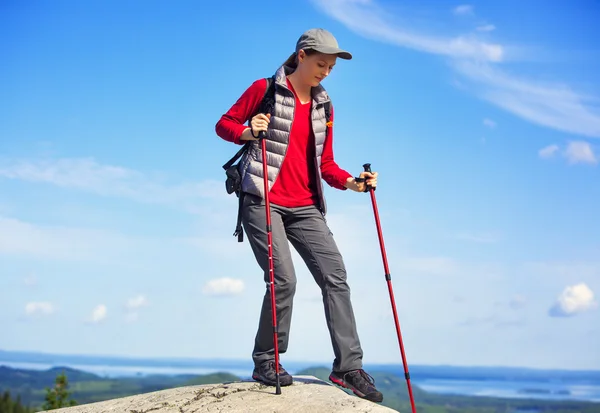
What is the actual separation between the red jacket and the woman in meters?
0.01

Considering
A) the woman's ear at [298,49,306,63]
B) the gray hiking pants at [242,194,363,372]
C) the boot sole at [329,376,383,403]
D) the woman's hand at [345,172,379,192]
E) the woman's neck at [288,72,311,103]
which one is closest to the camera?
the boot sole at [329,376,383,403]

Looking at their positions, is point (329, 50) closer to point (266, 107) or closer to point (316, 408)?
point (266, 107)

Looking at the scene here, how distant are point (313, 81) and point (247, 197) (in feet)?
4.77

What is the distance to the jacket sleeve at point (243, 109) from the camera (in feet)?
24.3

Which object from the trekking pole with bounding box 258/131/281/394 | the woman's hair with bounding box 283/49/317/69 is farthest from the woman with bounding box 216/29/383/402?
the trekking pole with bounding box 258/131/281/394

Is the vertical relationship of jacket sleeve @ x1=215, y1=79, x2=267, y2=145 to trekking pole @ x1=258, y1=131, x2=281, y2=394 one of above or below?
above

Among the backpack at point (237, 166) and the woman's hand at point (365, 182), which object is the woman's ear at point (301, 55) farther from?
the woman's hand at point (365, 182)

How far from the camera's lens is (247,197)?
7.48m

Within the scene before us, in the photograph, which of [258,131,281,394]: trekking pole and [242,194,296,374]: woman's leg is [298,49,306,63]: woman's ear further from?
[242,194,296,374]: woman's leg

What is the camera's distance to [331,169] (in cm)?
783

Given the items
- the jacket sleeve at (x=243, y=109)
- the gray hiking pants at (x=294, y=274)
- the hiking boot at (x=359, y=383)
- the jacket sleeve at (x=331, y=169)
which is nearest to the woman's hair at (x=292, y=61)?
the jacket sleeve at (x=243, y=109)

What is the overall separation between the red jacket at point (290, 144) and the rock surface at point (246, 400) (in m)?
1.99

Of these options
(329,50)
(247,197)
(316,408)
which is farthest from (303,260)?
(329,50)

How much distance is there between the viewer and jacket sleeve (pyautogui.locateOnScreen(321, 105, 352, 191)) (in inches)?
306
